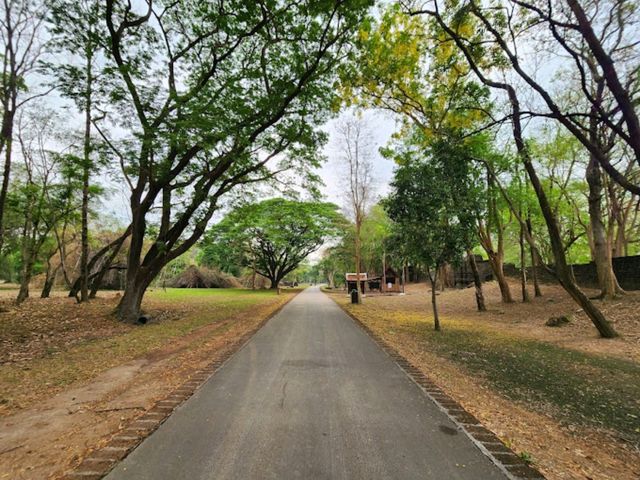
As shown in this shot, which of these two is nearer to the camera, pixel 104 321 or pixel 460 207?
pixel 460 207

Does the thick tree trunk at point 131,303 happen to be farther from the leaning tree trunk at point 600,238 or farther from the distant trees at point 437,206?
the leaning tree trunk at point 600,238

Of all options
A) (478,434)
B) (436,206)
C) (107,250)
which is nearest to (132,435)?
(478,434)

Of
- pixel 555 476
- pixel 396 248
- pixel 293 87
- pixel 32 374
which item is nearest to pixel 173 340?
pixel 32 374

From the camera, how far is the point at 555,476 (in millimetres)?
2385

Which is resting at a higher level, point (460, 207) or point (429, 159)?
point (429, 159)

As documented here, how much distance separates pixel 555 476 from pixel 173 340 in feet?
24.9

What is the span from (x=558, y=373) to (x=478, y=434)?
11.7ft

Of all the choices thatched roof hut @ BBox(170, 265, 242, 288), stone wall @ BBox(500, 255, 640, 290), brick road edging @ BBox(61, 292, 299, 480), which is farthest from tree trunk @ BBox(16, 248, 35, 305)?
stone wall @ BBox(500, 255, 640, 290)

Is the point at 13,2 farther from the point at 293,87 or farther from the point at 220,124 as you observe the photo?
the point at 293,87

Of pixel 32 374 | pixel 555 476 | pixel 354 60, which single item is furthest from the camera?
pixel 354 60

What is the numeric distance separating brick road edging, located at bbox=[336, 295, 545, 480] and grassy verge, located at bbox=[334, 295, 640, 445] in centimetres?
109

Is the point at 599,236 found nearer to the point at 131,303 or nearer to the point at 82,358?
the point at 82,358

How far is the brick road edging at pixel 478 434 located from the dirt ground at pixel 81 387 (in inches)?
138

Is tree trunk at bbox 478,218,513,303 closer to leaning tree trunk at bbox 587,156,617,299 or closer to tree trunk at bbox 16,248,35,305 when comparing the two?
leaning tree trunk at bbox 587,156,617,299
